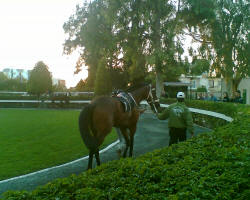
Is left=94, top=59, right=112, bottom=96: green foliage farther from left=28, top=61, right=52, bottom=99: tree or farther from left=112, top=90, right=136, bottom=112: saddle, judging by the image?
left=112, top=90, right=136, bottom=112: saddle

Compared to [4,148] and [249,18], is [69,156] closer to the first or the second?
[4,148]

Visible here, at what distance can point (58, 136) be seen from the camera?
12.2m

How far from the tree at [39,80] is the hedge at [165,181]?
106 feet

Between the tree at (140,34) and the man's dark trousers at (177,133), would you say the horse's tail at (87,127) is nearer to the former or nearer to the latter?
the man's dark trousers at (177,133)

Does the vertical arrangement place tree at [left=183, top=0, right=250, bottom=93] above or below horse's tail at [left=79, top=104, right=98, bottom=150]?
above

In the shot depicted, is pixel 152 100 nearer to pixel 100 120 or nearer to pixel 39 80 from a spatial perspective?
pixel 100 120

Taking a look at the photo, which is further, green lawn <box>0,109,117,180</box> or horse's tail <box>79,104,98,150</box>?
green lawn <box>0,109,117,180</box>

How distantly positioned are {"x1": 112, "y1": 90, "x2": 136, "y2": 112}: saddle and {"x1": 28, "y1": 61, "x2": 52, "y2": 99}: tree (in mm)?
27957

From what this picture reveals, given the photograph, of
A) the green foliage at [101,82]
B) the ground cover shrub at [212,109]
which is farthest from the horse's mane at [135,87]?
the green foliage at [101,82]

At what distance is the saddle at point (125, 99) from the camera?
306 inches

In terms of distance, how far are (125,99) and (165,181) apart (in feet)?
16.9

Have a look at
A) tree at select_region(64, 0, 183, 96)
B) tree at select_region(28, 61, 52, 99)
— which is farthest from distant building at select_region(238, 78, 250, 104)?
tree at select_region(28, 61, 52, 99)

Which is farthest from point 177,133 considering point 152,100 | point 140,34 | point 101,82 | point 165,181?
point 101,82

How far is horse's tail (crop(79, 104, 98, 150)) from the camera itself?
6527mm
